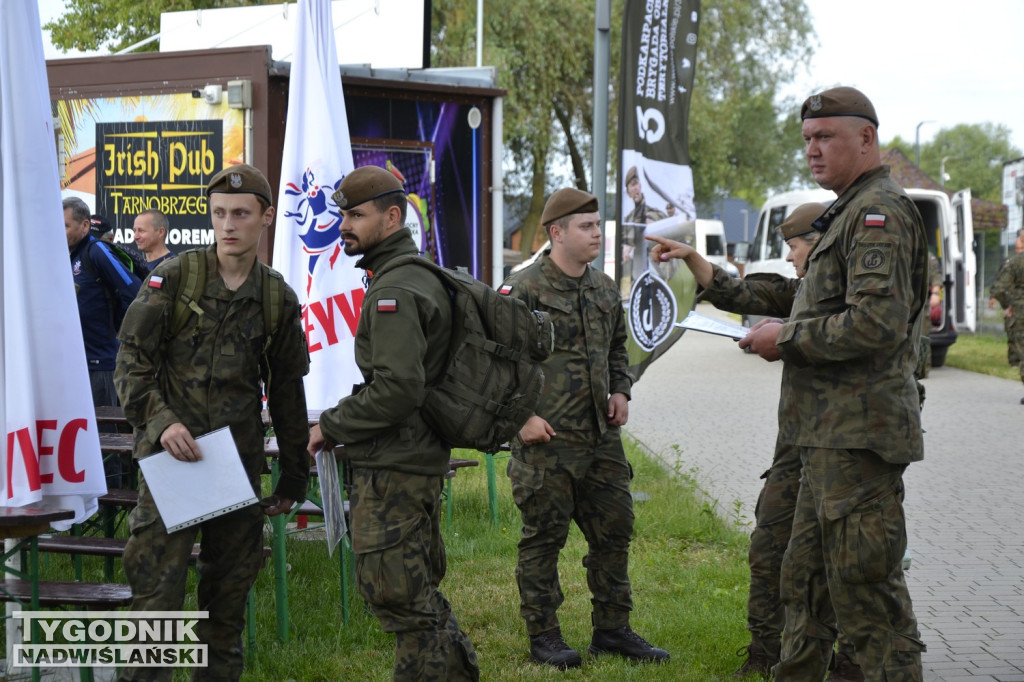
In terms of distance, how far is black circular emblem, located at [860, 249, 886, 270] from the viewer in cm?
383

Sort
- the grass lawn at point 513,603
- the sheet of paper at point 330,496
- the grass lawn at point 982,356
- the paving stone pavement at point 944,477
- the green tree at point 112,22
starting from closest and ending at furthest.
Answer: the sheet of paper at point 330,496, the grass lawn at point 513,603, the paving stone pavement at point 944,477, the grass lawn at point 982,356, the green tree at point 112,22

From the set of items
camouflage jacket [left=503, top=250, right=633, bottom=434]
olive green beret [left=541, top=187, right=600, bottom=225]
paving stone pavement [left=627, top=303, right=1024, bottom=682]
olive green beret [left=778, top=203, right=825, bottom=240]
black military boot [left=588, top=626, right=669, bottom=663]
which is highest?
olive green beret [left=541, top=187, right=600, bottom=225]

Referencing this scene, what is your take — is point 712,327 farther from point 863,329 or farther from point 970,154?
point 970,154

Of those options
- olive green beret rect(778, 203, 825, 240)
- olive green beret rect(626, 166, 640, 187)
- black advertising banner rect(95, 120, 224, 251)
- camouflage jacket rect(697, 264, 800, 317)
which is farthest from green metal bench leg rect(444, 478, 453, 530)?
camouflage jacket rect(697, 264, 800, 317)

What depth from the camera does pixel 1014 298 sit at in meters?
14.1

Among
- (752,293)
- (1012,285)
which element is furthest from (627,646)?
(1012,285)

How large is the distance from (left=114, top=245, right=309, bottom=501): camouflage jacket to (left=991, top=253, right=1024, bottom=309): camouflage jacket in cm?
1175

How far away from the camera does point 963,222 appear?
20594 mm

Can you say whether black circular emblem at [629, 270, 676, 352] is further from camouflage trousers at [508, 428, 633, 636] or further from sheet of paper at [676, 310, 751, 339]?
sheet of paper at [676, 310, 751, 339]

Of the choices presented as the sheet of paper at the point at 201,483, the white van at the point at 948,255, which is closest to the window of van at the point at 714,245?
the white van at the point at 948,255

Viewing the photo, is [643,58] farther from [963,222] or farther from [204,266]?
[963,222]

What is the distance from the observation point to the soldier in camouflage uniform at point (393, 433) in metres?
3.94

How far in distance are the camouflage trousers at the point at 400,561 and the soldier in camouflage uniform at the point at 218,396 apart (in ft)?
1.68

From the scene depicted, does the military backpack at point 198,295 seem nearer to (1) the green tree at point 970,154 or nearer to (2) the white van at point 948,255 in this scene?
(2) the white van at point 948,255
